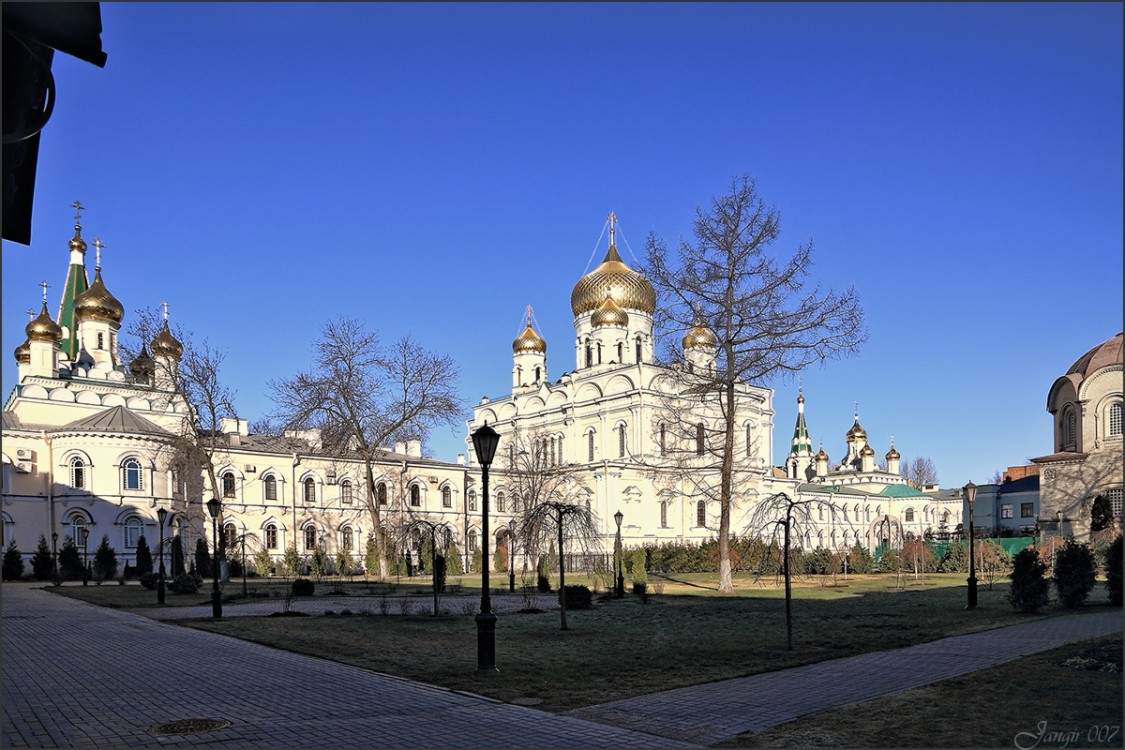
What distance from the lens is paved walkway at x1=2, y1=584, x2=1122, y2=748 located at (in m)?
7.98

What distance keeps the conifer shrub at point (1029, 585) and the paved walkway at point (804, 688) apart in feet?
11.6

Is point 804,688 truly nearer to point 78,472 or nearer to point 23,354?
point 78,472

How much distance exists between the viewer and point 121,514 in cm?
4281

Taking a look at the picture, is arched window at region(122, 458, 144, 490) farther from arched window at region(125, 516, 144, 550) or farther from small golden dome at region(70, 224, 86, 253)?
small golden dome at region(70, 224, 86, 253)

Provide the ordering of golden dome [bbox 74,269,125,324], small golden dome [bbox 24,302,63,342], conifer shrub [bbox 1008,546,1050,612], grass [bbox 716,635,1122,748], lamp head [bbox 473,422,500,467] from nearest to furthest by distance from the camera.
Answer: grass [bbox 716,635,1122,748], lamp head [bbox 473,422,500,467], conifer shrub [bbox 1008,546,1050,612], small golden dome [bbox 24,302,63,342], golden dome [bbox 74,269,125,324]

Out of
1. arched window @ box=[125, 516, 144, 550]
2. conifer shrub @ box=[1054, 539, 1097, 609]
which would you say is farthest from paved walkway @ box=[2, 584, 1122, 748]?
arched window @ box=[125, 516, 144, 550]

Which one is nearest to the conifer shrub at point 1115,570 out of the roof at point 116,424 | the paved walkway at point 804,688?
the paved walkway at point 804,688

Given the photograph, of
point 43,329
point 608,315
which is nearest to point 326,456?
point 43,329

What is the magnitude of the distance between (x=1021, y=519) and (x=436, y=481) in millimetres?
43757

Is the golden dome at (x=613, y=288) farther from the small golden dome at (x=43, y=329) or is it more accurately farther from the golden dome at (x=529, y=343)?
the small golden dome at (x=43, y=329)

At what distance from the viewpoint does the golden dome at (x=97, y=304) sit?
53781mm

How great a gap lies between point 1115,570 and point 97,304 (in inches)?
2209

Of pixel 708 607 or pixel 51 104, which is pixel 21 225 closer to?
pixel 51 104

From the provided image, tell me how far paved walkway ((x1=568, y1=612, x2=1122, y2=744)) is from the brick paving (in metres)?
0.63
